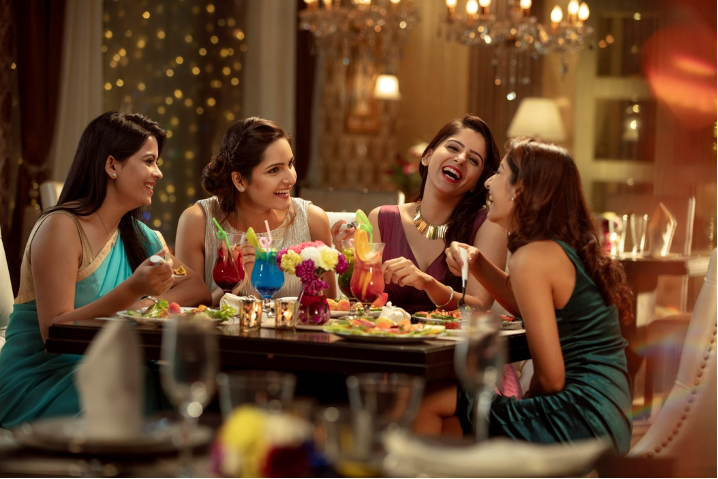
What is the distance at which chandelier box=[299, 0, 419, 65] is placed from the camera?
24.6 feet

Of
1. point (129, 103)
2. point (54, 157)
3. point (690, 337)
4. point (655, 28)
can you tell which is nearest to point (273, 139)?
point (690, 337)

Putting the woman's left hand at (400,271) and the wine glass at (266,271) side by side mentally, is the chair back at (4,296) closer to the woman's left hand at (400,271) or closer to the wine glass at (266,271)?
the wine glass at (266,271)

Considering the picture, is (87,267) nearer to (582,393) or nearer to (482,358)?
(582,393)

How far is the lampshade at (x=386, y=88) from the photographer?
905 centimetres

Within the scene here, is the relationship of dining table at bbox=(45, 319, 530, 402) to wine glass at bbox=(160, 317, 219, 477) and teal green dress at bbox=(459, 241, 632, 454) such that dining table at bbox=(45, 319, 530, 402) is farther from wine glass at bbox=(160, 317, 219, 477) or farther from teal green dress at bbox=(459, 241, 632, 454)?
wine glass at bbox=(160, 317, 219, 477)

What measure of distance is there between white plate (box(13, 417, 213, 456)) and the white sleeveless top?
2.13 meters

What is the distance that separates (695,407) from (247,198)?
208 cm

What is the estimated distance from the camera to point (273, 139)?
12.1 feet

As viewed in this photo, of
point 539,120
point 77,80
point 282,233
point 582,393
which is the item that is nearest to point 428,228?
point 282,233

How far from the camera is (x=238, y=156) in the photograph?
369cm

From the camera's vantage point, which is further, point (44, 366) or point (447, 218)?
point (447, 218)

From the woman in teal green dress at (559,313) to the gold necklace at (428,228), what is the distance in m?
0.96

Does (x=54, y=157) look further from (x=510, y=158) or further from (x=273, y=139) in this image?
(x=510, y=158)

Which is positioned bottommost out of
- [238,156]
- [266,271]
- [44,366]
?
[44,366]
